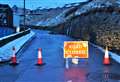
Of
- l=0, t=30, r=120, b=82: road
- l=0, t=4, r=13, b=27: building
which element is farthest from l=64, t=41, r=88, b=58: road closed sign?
l=0, t=4, r=13, b=27: building

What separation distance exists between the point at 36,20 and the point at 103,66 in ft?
523

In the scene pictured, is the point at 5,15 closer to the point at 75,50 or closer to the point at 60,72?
the point at 75,50

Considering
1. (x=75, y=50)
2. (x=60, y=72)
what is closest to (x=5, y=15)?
(x=75, y=50)

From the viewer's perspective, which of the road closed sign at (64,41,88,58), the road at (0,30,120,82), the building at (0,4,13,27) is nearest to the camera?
the road at (0,30,120,82)

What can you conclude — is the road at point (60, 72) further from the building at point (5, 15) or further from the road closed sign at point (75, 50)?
the building at point (5, 15)

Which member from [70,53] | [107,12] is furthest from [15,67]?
[107,12]

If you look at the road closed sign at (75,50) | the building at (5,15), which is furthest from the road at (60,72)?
the building at (5,15)

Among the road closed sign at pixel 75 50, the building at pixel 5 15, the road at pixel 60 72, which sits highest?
the building at pixel 5 15

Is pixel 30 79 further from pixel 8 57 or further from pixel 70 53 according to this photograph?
pixel 8 57

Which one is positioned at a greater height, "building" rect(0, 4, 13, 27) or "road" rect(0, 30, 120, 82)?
"building" rect(0, 4, 13, 27)

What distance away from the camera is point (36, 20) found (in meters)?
179

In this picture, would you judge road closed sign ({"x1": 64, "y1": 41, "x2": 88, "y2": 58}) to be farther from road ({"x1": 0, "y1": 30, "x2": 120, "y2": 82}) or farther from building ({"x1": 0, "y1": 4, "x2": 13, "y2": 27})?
building ({"x1": 0, "y1": 4, "x2": 13, "y2": 27})

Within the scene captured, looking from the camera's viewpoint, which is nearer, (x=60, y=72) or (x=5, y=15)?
(x=60, y=72)

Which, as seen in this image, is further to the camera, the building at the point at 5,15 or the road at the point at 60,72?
the building at the point at 5,15
